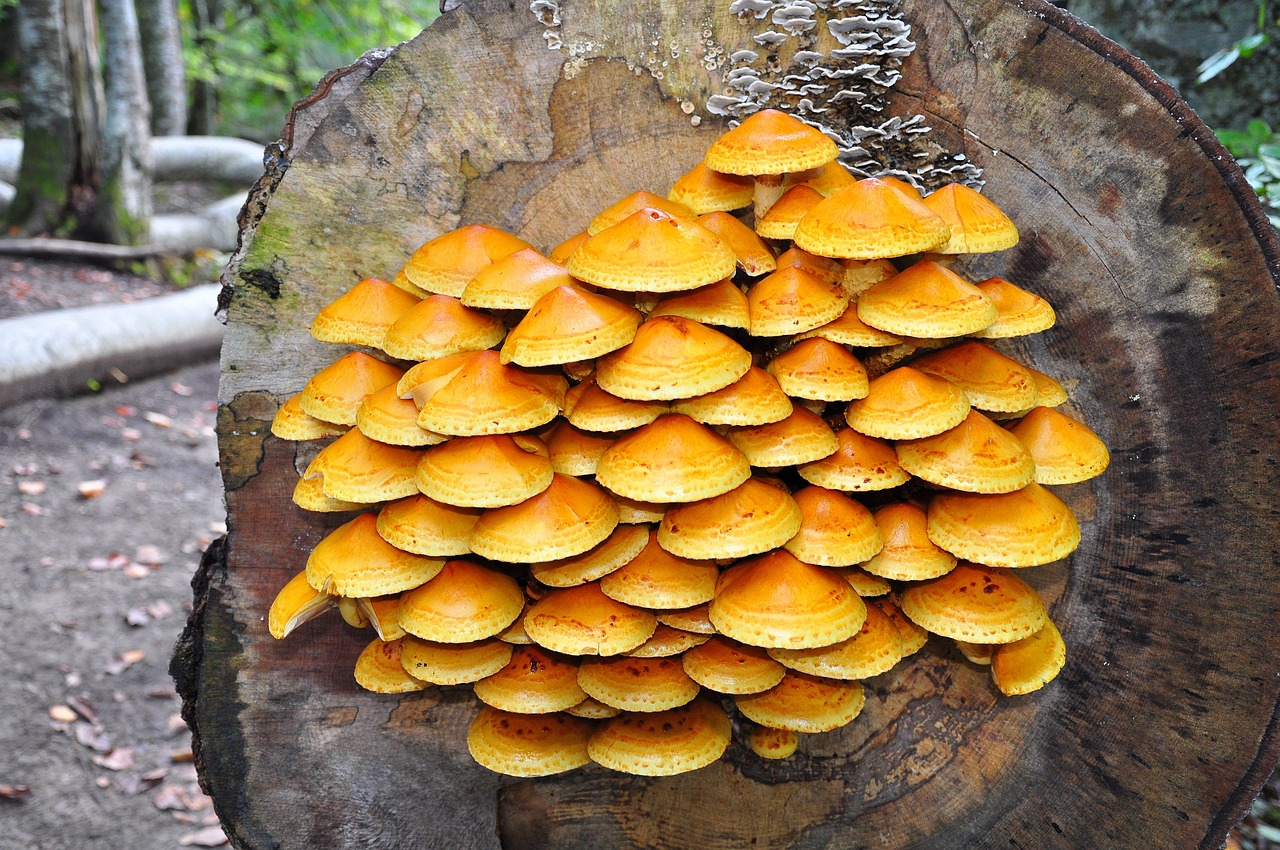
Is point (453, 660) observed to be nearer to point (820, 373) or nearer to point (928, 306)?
point (820, 373)

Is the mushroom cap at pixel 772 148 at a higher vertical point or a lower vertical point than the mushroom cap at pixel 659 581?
higher

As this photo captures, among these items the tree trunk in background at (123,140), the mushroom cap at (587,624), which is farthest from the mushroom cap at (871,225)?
the tree trunk in background at (123,140)

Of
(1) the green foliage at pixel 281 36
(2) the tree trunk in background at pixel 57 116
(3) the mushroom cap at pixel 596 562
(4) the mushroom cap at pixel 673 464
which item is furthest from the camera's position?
(1) the green foliage at pixel 281 36

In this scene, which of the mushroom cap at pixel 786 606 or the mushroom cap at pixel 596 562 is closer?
the mushroom cap at pixel 786 606

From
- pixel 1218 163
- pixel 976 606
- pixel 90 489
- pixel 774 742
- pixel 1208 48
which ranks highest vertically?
pixel 1208 48

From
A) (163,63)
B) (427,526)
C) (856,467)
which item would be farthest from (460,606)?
(163,63)

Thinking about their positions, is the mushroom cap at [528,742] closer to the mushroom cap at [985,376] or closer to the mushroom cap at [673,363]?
the mushroom cap at [673,363]

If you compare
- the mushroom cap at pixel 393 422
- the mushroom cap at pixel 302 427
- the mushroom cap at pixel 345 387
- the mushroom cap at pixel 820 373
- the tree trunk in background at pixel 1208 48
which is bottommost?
the mushroom cap at pixel 302 427
